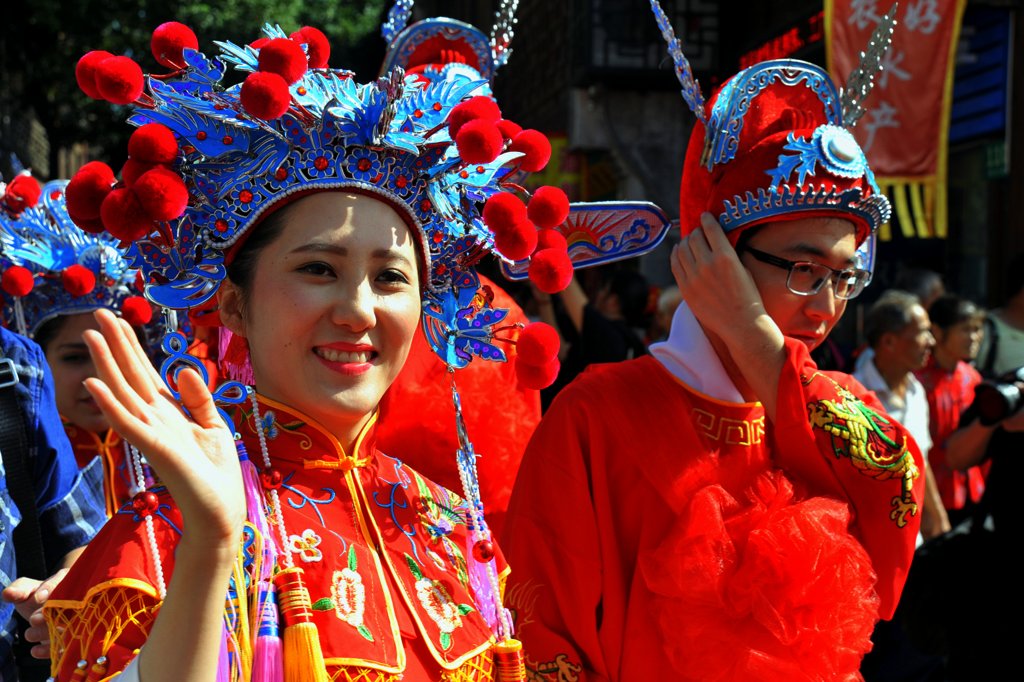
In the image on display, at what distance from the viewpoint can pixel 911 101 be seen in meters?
6.82

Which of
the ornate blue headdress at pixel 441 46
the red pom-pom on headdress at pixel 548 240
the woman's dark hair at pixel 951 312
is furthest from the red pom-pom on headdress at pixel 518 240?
the woman's dark hair at pixel 951 312

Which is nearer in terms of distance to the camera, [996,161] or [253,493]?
[253,493]

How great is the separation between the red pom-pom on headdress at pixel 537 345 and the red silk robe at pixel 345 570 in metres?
0.32

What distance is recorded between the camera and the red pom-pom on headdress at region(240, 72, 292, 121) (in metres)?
1.78

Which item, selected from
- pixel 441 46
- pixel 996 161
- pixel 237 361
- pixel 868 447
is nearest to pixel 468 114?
pixel 237 361

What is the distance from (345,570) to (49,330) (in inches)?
89.3

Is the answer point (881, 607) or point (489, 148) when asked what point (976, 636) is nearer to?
point (881, 607)

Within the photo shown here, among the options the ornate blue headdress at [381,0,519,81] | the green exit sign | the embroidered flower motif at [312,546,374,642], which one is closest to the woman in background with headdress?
the ornate blue headdress at [381,0,519,81]

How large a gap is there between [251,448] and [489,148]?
2.11 feet

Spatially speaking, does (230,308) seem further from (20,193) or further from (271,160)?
(20,193)

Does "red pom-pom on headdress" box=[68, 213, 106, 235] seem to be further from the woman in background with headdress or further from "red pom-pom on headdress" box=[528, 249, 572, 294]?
the woman in background with headdress

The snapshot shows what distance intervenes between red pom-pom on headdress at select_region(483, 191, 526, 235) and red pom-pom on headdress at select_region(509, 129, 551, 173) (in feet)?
0.42

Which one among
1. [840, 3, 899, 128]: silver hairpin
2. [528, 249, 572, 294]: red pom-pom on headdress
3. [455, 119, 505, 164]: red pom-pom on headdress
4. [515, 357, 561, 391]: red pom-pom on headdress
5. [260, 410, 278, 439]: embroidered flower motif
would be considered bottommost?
[260, 410, 278, 439]: embroidered flower motif

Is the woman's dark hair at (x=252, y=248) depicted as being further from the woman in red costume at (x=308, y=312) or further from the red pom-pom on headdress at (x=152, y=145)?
the red pom-pom on headdress at (x=152, y=145)
